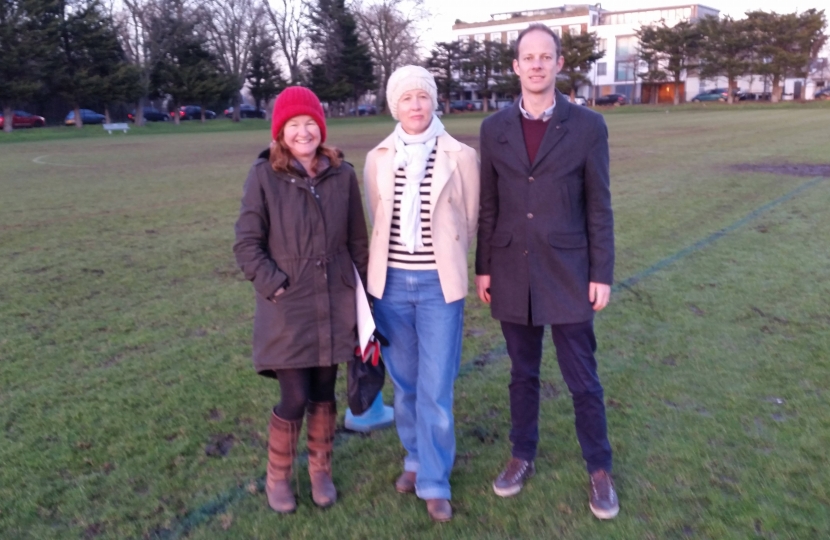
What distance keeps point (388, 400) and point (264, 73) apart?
182 ft

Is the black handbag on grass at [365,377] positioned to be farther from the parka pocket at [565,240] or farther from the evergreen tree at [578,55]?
the evergreen tree at [578,55]

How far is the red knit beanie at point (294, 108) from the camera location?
9.27 ft

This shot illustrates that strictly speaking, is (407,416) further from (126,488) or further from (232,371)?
(232,371)

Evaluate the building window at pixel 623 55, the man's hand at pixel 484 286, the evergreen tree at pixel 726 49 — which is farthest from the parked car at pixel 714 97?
the man's hand at pixel 484 286

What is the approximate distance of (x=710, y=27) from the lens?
63406 millimetres

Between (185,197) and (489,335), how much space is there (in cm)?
838

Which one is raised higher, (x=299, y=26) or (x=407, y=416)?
(x=299, y=26)

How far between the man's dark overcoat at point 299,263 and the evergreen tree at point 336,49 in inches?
2193

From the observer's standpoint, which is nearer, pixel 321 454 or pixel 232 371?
pixel 321 454

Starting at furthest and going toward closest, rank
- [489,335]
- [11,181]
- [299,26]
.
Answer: [299,26] → [11,181] → [489,335]

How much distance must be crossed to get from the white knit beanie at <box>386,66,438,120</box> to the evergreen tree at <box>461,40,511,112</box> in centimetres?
6652

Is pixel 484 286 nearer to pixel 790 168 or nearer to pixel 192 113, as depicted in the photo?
pixel 790 168

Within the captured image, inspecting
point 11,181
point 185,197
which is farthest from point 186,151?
point 185,197

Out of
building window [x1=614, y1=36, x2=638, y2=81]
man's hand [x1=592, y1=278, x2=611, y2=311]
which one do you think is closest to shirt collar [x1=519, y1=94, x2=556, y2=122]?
man's hand [x1=592, y1=278, x2=611, y2=311]
